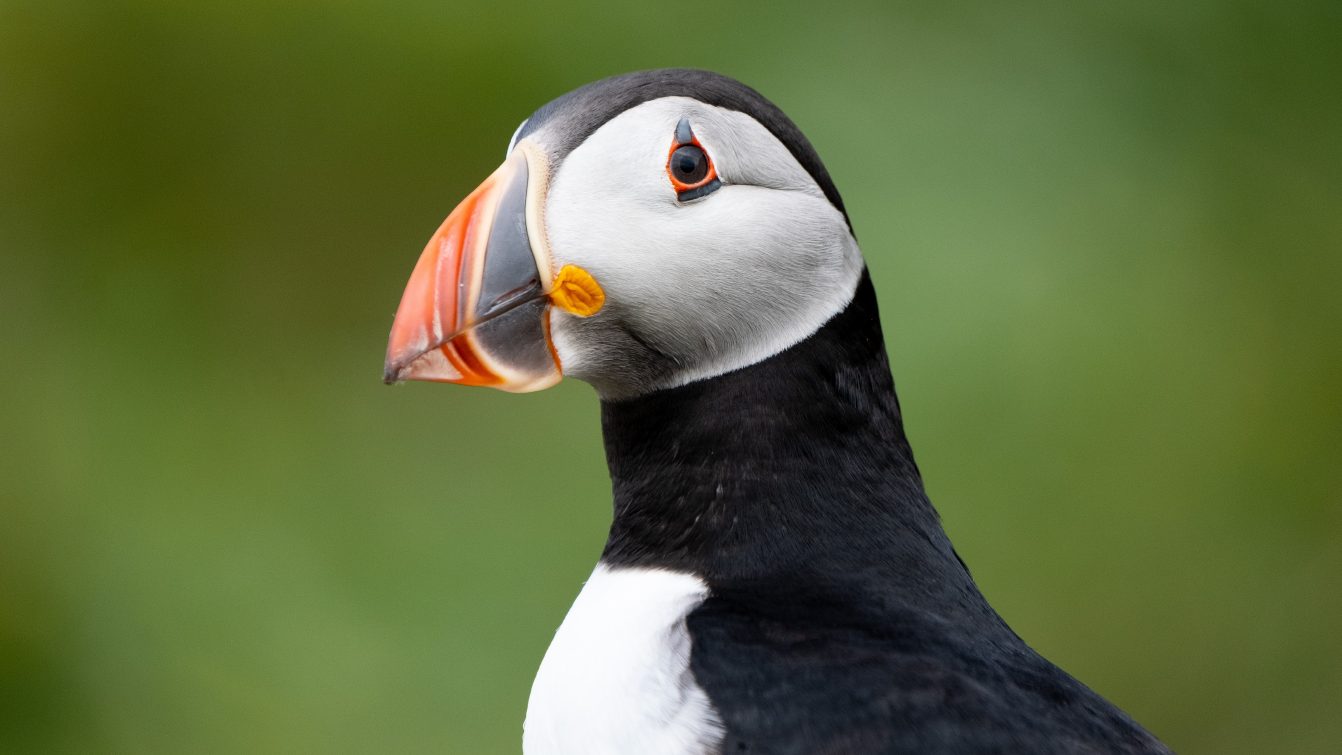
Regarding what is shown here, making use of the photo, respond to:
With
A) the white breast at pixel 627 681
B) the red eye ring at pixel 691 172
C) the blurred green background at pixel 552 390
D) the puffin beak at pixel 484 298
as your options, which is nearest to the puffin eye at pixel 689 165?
the red eye ring at pixel 691 172

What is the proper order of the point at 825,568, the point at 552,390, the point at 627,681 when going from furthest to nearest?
the point at 552,390
the point at 825,568
the point at 627,681

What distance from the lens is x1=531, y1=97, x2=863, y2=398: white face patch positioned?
4.02 feet

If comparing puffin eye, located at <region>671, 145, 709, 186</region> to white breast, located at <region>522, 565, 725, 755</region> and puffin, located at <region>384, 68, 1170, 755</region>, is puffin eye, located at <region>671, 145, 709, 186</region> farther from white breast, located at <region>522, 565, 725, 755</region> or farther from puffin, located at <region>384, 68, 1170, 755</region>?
white breast, located at <region>522, 565, 725, 755</region>

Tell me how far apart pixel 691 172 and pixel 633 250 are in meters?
0.11

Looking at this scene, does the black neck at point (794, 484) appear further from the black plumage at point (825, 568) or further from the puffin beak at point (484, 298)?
the puffin beak at point (484, 298)

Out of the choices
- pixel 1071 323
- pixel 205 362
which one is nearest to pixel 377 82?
pixel 205 362

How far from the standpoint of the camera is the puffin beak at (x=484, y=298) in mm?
1197

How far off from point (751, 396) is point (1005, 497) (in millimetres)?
2606

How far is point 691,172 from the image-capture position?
125cm

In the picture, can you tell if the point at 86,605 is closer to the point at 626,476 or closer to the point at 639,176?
the point at 626,476

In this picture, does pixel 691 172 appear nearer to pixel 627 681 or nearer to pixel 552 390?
pixel 627 681

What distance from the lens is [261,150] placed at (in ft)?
13.2

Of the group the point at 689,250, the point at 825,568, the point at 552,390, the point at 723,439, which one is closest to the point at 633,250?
the point at 689,250

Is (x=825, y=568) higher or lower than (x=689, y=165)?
lower
